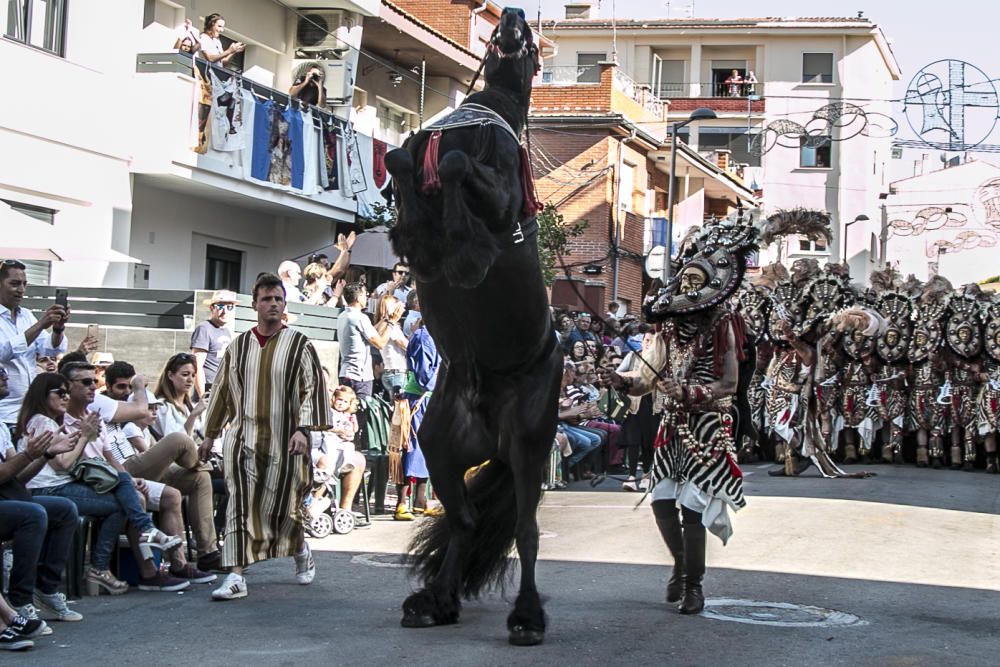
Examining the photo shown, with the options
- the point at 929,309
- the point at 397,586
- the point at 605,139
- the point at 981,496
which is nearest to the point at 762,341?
the point at 929,309

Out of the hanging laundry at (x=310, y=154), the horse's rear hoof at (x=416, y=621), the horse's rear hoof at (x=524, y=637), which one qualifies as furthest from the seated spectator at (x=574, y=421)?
the horse's rear hoof at (x=524, y=637)

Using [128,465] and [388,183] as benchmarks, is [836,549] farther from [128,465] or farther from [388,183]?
[388,183]

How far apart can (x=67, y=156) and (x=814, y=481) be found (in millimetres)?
10411

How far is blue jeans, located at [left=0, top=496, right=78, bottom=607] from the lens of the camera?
23.6 ft

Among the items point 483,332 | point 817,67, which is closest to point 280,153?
point 483,332

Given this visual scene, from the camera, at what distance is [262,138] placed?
67.9ft

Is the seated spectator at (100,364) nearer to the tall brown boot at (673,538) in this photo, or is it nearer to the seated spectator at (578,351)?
the tall brown boot at (673,538)

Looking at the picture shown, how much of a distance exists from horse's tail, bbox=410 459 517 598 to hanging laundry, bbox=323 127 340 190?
15488 mm

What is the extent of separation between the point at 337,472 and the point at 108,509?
147 inches

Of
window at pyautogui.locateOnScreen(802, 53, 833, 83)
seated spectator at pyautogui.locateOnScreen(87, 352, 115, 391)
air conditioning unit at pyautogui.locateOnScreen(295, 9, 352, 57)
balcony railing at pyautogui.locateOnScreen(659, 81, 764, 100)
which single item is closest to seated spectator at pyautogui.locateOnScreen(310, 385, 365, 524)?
seated spectator at pyautogui.locateOnScreen(87, 352, 115, 391)

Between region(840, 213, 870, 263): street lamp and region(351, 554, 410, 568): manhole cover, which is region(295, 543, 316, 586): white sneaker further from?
region(840, 213, 870, 263): street lamp

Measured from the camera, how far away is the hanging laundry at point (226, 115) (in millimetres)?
19531

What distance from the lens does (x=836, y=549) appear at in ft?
36.0

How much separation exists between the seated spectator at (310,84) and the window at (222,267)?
9.41ft
